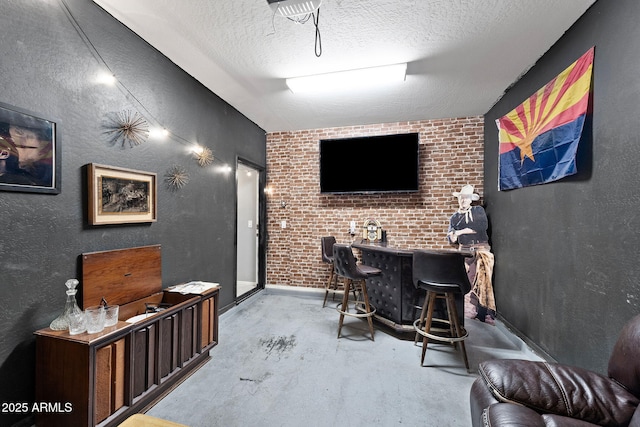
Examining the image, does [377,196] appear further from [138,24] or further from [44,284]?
[44,284]

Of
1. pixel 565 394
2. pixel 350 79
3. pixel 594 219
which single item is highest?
pixel 350 79

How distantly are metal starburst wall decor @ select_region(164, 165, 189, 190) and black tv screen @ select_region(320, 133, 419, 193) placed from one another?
7.55 ft

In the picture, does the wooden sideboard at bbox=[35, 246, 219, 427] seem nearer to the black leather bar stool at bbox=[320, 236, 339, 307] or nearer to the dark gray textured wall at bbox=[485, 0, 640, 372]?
the black leather bar stool at bbox=[320, 236, 339, 307]

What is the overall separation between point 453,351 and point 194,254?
3.07 m

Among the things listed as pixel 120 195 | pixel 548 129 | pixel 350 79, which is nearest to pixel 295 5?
pixel 350 79

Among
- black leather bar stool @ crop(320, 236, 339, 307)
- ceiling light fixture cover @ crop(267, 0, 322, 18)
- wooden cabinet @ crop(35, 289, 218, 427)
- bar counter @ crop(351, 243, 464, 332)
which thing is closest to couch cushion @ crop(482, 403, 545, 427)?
bar counter @ crop(351, 243, 464, 332)

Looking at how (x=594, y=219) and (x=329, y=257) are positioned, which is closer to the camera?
(x=594, y=219)

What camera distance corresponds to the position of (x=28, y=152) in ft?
5.18

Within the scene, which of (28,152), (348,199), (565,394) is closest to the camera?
(565,394)

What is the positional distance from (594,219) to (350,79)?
8.26 ft

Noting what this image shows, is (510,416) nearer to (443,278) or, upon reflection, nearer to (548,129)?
(443,278)

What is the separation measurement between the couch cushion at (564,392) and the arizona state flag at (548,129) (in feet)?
4.88

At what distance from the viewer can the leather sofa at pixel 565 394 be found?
1.16 meters

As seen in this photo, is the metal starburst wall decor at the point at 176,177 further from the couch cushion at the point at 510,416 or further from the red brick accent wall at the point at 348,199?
the couch cushion at the point at 510,416
